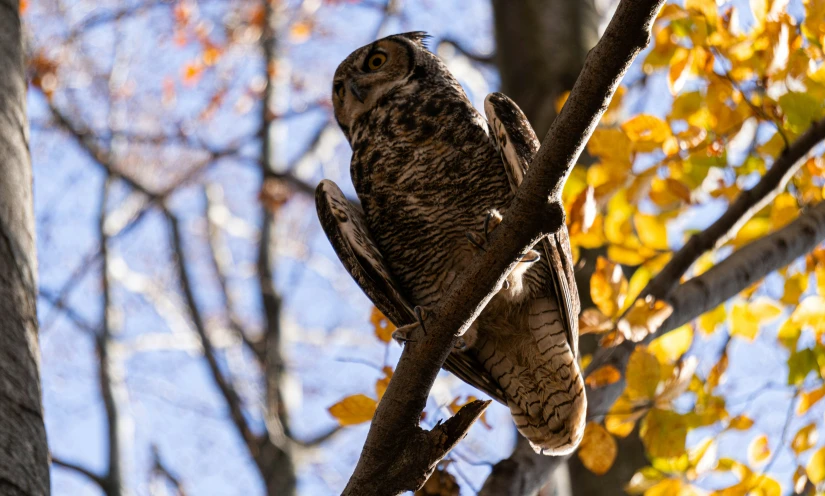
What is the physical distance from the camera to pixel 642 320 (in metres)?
2.11

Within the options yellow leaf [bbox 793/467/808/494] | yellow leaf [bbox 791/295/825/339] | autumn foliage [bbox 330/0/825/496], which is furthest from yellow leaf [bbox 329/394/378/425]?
yellow leaf [bbox 791/295/825/339]

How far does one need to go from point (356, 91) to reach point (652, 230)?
119 cm

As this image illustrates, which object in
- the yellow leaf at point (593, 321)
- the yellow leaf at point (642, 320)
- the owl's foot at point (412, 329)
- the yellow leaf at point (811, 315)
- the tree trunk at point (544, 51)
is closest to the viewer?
the owl's foot at point (412, 329)

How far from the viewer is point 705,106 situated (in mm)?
2613

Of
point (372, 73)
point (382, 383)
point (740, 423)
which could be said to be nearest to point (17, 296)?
point (382, 383)

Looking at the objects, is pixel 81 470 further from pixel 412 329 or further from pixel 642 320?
pixel 642 320

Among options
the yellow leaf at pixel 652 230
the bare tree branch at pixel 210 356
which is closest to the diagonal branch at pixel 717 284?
the yellow leaf at pixel 652 230

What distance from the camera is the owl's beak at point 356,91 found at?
2.89 m

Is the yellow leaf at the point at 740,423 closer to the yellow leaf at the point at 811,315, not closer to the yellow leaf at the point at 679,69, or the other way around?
the yellow leaf at the point at 811,315

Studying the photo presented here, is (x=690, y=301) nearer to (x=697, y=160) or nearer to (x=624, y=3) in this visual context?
(x=697, y=160)

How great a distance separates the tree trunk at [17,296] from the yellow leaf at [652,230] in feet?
5.98

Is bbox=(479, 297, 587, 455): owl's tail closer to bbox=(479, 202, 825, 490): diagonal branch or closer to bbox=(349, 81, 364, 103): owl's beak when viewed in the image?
bbox=(479, 202, 825, 490): diagonal branch

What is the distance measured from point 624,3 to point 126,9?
607 cm

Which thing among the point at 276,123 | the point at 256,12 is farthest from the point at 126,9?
the point at 276,123
